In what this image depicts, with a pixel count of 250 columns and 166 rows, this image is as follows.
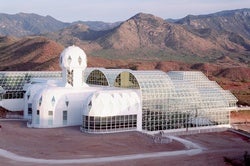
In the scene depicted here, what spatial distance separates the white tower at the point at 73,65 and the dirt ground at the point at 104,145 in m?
7.96

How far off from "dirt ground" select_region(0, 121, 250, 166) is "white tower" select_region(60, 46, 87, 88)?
26.1 ft

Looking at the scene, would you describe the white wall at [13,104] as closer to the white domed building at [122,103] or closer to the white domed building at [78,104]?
the white domed building at [122,103]

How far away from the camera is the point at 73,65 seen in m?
56.3

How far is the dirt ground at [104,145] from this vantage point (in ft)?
123

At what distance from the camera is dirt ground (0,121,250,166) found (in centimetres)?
3762

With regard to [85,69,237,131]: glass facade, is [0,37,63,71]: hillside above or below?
above

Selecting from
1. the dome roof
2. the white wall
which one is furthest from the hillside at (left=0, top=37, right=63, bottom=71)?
the dome roof

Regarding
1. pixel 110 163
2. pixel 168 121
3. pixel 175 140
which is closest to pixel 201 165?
pixel 110 163

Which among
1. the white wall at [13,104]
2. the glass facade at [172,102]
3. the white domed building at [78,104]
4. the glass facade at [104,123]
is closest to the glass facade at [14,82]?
the white wall at [13,104]

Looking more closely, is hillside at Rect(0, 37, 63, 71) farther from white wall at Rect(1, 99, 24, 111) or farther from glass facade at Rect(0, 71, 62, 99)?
white wall at Rect(1, 99, 24, 111)

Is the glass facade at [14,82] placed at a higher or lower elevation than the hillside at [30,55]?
lower

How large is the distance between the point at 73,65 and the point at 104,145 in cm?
1693

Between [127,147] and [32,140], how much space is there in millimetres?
9647

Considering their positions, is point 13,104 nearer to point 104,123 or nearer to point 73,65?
point 73,65
